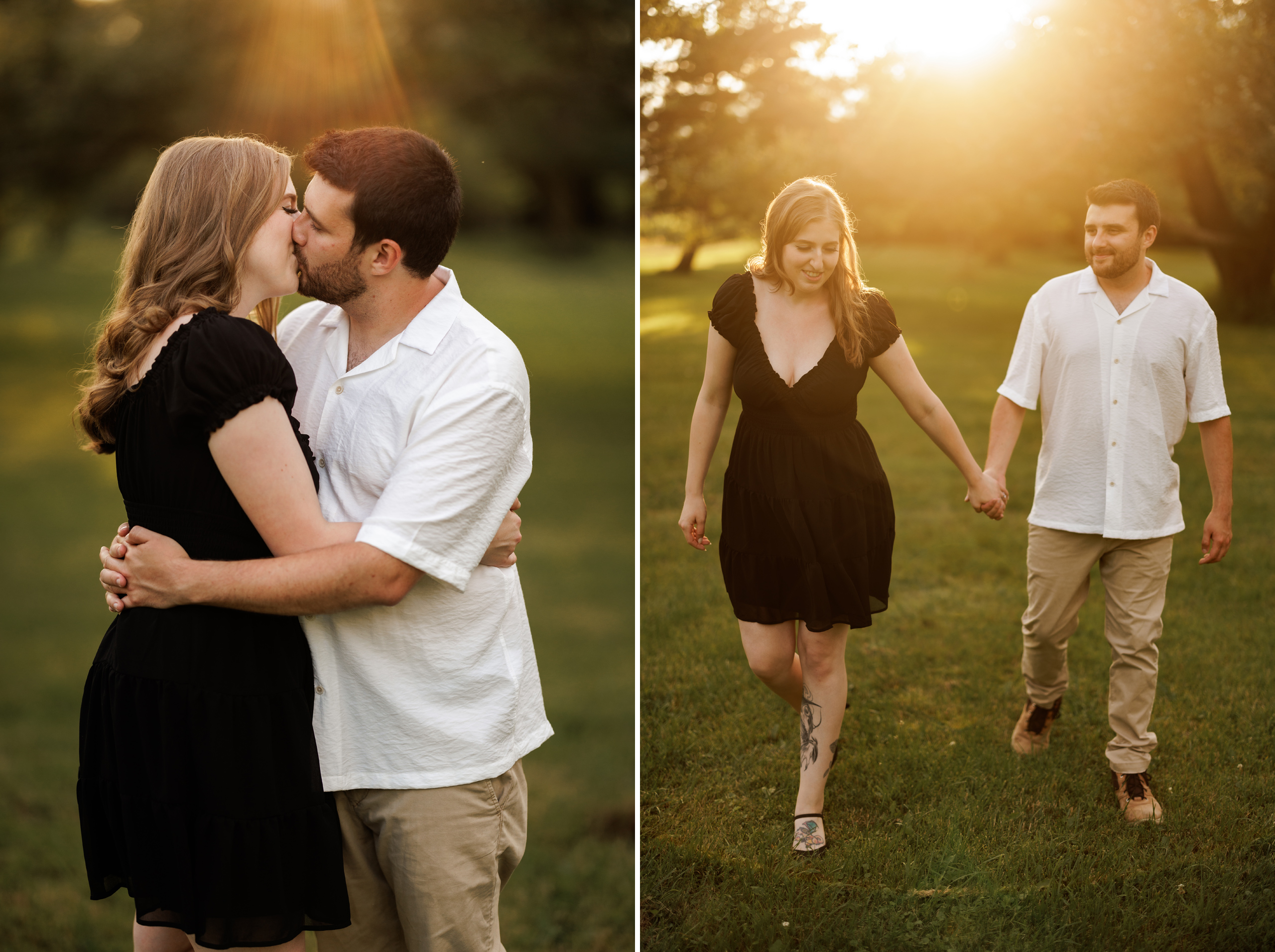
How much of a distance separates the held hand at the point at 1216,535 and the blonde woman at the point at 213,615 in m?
1.97

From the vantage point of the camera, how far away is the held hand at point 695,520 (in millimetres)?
2797

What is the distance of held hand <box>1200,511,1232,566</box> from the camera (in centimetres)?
265

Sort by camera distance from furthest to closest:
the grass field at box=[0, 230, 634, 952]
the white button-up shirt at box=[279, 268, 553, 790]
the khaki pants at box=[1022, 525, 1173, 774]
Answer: the grass field at box=[0, 230, 634, 952] → the khaki pants at box=[1022, 525, 1173, 774] → the white button-up shirt at box=[279, 268, 553, 790]

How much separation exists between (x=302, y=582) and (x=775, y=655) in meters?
1.33

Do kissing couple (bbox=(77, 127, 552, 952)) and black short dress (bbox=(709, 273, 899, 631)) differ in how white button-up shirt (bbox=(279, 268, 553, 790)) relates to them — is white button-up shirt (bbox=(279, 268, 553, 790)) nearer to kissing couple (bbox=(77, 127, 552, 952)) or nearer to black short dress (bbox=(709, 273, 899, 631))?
kissing couple (bbox=(77, 127, 552, 952))

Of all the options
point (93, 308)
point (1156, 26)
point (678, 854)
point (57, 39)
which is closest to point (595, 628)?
point (678, 854)

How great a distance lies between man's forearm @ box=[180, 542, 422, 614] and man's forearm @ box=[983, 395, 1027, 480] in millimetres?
1508

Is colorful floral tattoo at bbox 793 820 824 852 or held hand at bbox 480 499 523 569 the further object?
colorful floral tattoo at bbox 793 820 824 852

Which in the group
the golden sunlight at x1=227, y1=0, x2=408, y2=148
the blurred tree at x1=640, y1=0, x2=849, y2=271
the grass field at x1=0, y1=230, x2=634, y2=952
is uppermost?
the golden sunlight at x1=227, y1=0, x2=408, y2=148

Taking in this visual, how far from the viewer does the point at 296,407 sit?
2.13 m

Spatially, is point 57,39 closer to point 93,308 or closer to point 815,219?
point 93,308

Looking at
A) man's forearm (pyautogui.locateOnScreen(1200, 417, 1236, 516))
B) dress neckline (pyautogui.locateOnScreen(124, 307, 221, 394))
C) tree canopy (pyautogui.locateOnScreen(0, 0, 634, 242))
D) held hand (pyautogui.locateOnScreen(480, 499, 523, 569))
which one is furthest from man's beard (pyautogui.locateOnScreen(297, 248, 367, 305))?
tree canopy (pyautogui.locateOnScreen(0, 0, 634, 242))

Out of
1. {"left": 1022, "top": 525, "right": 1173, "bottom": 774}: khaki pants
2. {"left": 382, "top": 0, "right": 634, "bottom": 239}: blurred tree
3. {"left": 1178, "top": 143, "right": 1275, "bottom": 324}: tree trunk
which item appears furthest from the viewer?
{"left": 382, "top": 0, "right": 634, "bottom": 239}: blurred tree

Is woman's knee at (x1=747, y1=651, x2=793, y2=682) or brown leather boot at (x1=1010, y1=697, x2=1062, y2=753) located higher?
woman's knee at (x1=747, y1=651, x2=793, y2=682)
